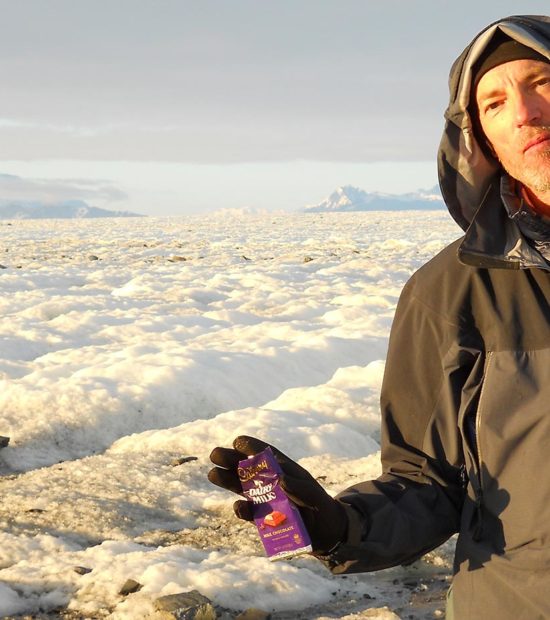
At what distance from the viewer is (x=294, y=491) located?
183 centimetres

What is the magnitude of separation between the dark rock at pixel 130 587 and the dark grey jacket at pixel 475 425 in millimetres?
2421

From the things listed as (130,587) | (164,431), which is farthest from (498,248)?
(164,431)

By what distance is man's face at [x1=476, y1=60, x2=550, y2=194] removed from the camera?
2076 millimetres

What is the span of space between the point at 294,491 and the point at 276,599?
2.57 m

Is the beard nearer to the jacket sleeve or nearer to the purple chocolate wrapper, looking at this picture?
the jacket sleeve

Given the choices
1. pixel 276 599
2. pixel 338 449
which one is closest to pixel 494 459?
pixel 276 599

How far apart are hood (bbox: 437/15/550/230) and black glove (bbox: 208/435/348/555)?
863 millimetres

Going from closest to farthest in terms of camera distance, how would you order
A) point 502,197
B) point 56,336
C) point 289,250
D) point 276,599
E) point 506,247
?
point 506,247, point 502,197, point 276,599, point 56,336, point 289,250

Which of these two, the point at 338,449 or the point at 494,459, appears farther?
the point at 338,449

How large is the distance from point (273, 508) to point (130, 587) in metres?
2.56

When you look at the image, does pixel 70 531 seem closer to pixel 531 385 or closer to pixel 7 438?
pixel 7 438

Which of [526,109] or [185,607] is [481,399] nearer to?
[526,109]

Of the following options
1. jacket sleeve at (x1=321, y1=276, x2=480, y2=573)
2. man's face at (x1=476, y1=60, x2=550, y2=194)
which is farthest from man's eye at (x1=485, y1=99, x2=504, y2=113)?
jacket sleeve at (x1=321, y1=276, x2=480, y2=573)

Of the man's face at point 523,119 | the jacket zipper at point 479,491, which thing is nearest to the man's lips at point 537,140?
the man's face at point 523,119
